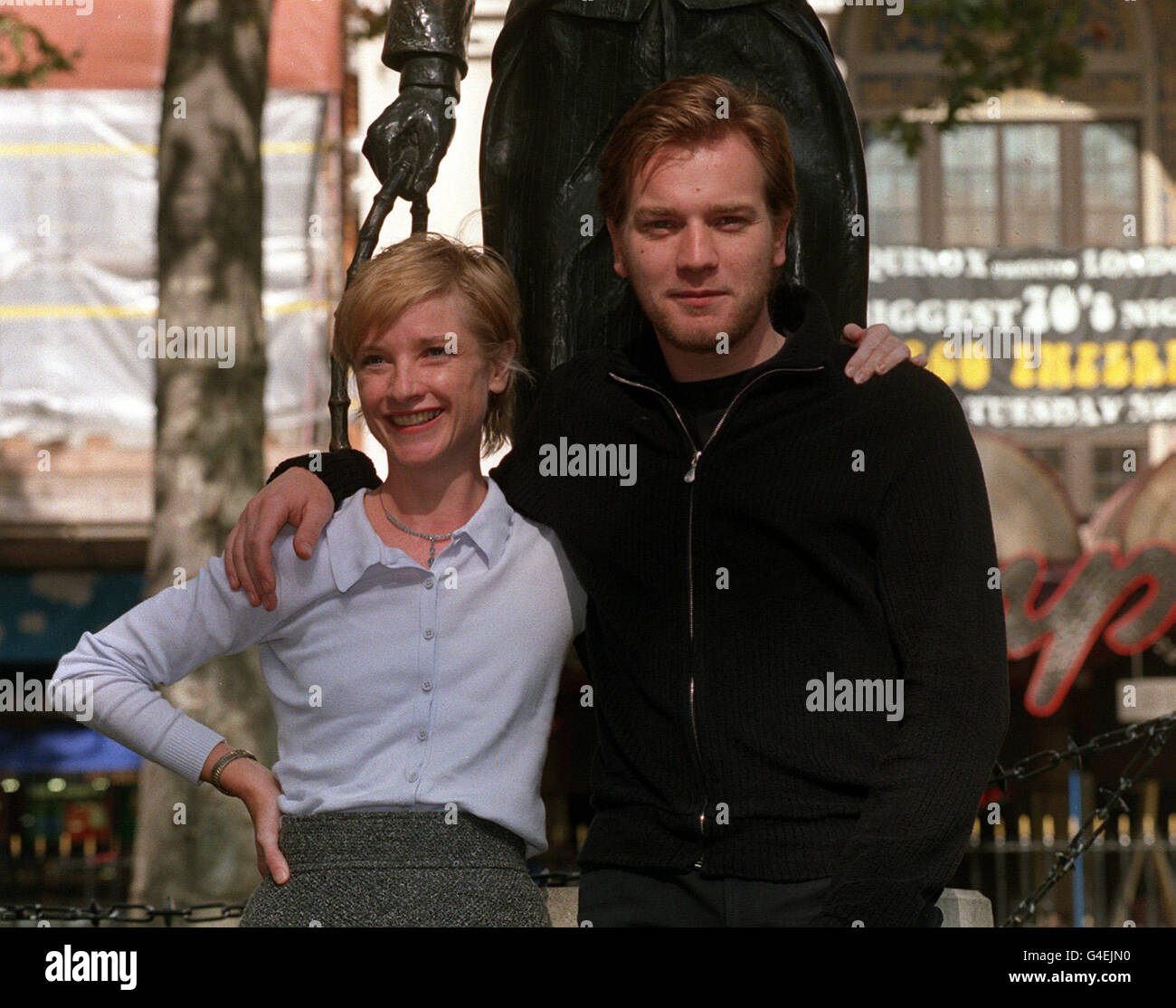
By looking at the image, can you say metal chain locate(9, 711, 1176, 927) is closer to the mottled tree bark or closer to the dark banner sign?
the mottled tree bark

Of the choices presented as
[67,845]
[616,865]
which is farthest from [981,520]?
[67,845]

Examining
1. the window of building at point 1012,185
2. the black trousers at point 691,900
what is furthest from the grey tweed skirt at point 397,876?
the window of building at point 1012,185

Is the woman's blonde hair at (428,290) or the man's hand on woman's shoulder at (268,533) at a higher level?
the woman's blonde hair at (428,290)

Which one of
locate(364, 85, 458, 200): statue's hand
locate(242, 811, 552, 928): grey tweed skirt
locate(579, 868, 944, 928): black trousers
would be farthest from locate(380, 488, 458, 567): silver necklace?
locate(364, 85, 458, 200): statue's hand

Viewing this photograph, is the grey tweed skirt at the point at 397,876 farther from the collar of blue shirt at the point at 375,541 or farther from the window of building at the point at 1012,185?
the window of building at the point at 1012,185

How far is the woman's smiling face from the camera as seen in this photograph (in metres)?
2.58

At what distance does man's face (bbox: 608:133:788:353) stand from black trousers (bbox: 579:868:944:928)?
748mm

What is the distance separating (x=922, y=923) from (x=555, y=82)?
1915mm

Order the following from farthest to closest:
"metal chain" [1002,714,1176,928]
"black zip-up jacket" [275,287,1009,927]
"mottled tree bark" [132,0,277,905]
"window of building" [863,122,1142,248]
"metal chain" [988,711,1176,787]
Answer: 1. "window of building" [863,122,1142,248]
2. "mottled tree bark" [132,0,277,905]
3. "metal chain" [988,711,1176,787]
4. "metal chain" [1002,714,1176,928]
5. "black zip-up jacket" [275,287,1009,927]

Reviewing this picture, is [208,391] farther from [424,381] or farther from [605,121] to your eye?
[424,381]

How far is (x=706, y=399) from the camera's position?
2609mm

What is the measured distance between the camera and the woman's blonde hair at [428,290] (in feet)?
8.46

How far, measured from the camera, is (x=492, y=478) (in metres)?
2.77
